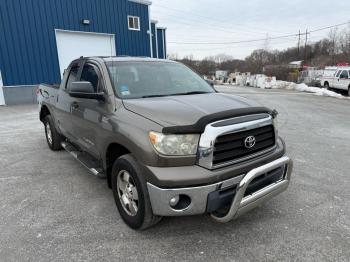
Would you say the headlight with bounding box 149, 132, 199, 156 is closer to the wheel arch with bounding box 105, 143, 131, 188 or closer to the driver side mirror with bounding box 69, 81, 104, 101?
the wheel arch with bounding box 105, 143, 131, 188

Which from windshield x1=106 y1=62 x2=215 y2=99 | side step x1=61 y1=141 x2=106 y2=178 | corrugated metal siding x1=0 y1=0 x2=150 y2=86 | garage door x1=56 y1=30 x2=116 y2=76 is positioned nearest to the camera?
windshield x1=106 y1=62 x2=215 y2=99

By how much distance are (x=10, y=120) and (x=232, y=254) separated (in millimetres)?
9488

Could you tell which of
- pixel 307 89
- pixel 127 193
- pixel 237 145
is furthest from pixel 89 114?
pixel 307 89

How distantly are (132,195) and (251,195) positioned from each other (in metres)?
1.20

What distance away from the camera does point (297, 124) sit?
28.5 feet

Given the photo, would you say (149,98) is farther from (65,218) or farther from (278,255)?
(278,255)

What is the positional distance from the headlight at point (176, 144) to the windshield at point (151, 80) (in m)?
0.99

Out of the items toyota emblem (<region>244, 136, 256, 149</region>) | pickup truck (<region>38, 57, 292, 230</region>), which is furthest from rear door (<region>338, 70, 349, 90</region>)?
toyota emblem (<region>244, 136, 256, 149</region>)

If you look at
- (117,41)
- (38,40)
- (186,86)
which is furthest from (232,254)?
(117,41)

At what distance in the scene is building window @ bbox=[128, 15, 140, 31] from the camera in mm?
17219

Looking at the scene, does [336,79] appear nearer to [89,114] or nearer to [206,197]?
[89,114]

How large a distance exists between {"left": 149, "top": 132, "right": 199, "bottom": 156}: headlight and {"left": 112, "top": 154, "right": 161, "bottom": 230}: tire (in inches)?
14.0

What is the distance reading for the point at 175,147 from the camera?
2.48 m

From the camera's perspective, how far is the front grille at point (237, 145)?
2533mm
